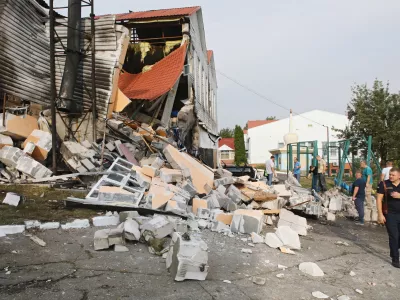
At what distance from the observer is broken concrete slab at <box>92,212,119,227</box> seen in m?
5.57

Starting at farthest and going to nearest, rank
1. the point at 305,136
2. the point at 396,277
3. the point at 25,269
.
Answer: the point at 305,136
the point at 396,277
the point at 25,269

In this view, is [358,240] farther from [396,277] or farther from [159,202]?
[159,202]

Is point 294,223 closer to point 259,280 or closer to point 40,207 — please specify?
point 259,280

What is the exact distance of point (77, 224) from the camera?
17.8ft

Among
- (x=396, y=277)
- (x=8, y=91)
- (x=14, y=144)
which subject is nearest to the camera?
(x=396, y=277)

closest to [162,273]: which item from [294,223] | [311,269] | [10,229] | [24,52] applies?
[311,269]

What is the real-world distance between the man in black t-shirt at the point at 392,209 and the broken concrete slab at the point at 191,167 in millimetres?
4476

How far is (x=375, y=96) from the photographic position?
18016 mm

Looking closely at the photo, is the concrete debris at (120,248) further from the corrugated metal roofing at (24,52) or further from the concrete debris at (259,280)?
the corrugated metal roofing at (24,52)

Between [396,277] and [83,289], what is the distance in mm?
4025

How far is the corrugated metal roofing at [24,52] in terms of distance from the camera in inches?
404

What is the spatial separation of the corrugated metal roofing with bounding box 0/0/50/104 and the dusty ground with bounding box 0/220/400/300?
711cm

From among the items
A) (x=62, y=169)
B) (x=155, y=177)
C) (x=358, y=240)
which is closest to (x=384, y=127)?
(x=358, y=240)

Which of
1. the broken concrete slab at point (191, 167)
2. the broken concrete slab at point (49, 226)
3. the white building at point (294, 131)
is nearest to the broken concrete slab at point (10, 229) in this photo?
the broken concrete slab at point (49, 226)
